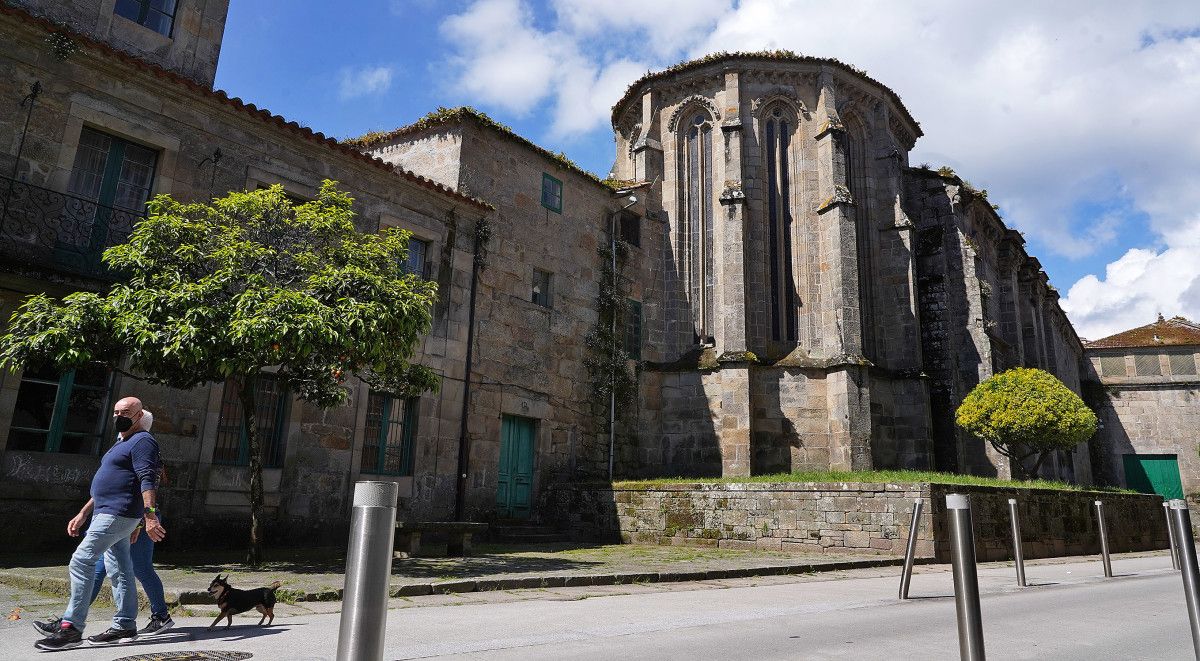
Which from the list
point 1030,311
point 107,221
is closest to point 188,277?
point 107,221

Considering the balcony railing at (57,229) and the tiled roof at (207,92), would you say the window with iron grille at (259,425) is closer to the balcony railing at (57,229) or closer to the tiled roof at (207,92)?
the balcony railing at (57,229)

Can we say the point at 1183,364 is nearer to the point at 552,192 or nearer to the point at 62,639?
the point at 552,192

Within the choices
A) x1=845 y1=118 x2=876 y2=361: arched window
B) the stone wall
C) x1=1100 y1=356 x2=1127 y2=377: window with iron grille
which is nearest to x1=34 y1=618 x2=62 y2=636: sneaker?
the stone wall

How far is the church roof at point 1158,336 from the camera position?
33.7 m

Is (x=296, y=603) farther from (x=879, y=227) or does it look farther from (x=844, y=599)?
(x=879, y=227)

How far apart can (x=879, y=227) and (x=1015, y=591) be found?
14.4 m

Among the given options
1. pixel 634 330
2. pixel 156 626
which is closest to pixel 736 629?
pixel 156 626

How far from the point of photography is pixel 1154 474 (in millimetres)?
32406

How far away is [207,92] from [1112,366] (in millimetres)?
39749

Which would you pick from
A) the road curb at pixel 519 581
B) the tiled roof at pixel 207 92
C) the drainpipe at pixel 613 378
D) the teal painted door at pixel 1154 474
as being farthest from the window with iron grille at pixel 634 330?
the teal painted door at pixel 1154 474

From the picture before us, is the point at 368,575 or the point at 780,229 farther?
the point at 780,229

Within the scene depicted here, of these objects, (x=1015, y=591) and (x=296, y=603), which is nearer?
(x=296, y=603)

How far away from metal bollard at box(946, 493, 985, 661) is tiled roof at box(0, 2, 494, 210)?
11.5 m

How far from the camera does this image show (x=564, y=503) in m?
15.3
